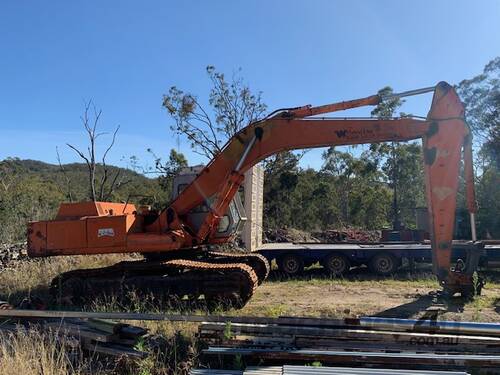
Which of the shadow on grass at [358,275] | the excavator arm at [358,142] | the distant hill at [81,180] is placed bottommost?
the shadow on grass at [358,275]

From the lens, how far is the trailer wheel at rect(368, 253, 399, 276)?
14.1 m

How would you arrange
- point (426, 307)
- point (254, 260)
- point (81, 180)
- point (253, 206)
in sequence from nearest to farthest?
1. point (426, 307)
2. point (254, 260)
3. point (253, 206)
4. point (81, 180)

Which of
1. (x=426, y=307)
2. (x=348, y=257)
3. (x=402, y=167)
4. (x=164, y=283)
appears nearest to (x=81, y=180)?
(x=402, y=167)

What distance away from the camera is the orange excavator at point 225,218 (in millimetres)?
9531

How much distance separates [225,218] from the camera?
10992mm

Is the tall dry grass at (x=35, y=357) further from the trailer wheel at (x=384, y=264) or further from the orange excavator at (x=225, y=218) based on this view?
the trailer wheel at (x=384, y=264)

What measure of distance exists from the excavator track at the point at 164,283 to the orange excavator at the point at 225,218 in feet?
0.06

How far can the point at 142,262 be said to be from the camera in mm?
10516

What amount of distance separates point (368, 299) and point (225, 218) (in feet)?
11.4

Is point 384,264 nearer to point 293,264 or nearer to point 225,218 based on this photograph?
point 293,264

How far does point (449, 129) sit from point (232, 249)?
414 inches

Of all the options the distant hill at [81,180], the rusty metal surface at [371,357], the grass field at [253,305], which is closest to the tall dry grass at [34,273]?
the grass field at [253,305]

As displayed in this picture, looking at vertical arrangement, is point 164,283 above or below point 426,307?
above

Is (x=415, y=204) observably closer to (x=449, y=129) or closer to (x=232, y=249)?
(x=232, y=249)
